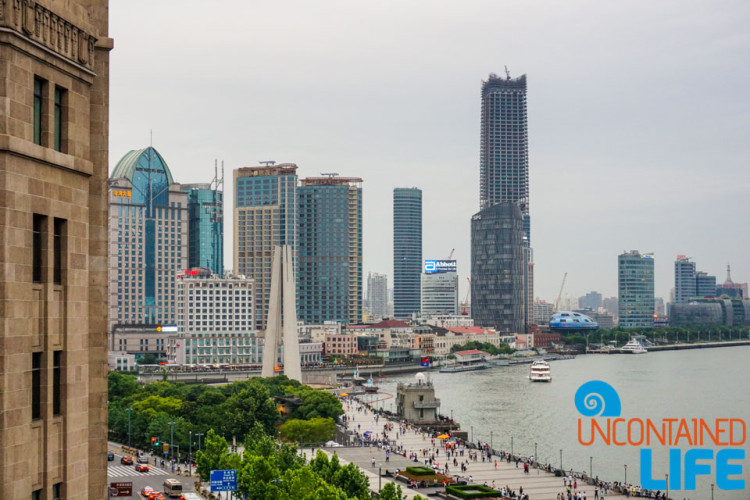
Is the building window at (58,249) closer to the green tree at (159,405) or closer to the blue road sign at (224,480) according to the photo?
the blue road sign at (224,480)

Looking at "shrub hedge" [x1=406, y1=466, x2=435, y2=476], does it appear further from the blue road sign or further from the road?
the blue road sign

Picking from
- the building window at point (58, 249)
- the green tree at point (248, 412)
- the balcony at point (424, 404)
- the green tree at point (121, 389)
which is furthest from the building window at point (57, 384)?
the balcony at point (424, 404)

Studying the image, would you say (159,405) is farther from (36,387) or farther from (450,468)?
(36,387)

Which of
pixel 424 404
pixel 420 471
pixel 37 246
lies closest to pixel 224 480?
pixel 420 471

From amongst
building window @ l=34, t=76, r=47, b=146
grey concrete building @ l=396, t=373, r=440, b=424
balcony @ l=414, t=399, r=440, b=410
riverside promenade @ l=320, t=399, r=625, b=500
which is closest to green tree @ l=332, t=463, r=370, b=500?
riverside promenade @ l=320, t=399, r=625, b=500

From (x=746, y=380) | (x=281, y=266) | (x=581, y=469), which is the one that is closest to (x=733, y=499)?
(x=581, y=469)

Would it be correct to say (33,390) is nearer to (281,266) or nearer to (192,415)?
(192,415)
